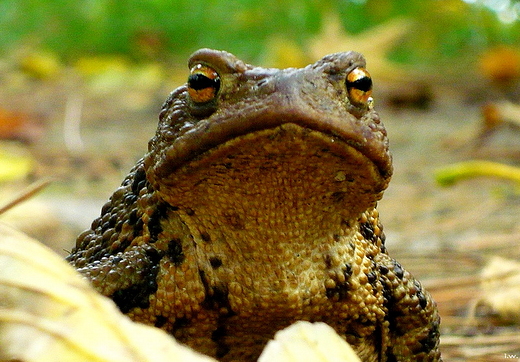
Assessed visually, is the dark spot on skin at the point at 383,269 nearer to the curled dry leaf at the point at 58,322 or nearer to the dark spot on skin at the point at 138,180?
the dark spot on skin at the point at 138,180

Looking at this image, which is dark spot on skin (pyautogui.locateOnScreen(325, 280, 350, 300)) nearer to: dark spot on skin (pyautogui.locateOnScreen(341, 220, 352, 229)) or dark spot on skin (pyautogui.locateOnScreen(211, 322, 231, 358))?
dark spot on skin (pyautogui.locateOnScreen(341, 220, 352, 229))

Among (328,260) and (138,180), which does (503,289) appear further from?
(138,180)

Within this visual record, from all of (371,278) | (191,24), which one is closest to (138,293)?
(371,278)

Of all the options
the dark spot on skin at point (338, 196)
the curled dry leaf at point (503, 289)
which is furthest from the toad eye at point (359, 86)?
the curled dry leaf at point (503, 289)

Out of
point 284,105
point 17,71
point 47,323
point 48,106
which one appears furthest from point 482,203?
point 17,71

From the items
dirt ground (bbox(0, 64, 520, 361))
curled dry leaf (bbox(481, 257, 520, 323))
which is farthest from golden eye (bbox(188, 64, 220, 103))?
curled dry leaf (bbox(481, 257, 520, 323))
